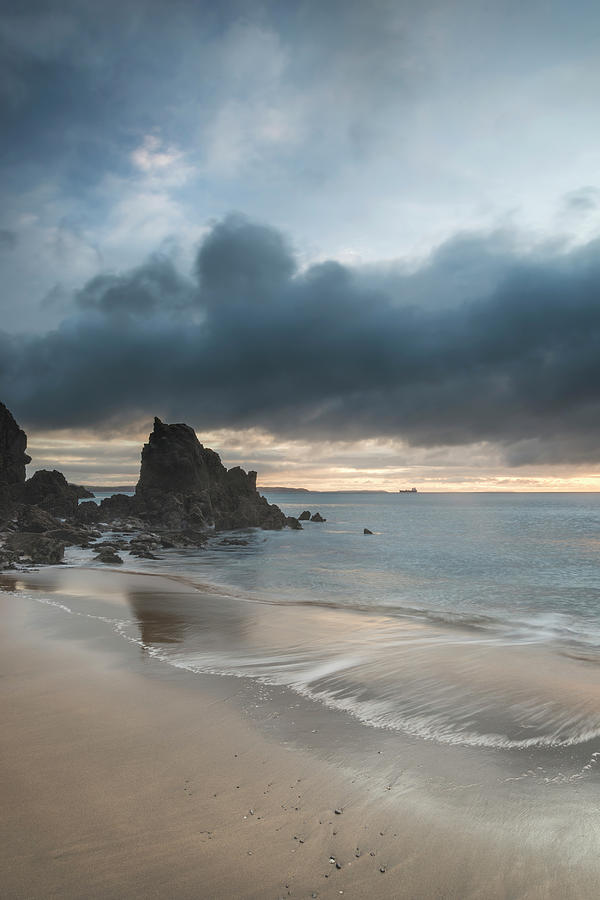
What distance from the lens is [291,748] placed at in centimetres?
537

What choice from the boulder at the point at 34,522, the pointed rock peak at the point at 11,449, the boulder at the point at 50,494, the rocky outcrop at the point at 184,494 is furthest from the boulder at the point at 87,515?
the boulder at the point at 34,522

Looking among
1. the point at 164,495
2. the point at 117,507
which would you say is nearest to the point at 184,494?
the point at 164,495

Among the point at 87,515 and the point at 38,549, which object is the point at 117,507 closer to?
the point at 87,515

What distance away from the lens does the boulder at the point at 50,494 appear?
5766 centimetres

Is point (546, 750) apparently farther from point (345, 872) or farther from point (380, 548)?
point (380, 548)

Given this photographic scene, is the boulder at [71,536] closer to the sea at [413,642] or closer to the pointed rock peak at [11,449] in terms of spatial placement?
the sea at [413,642]

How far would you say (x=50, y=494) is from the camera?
193 ft

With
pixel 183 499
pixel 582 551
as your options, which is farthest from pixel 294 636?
pixel 183 499

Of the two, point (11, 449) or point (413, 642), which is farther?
point (11, 449)

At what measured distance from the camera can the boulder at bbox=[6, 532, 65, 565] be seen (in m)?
25.9

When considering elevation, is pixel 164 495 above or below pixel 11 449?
below

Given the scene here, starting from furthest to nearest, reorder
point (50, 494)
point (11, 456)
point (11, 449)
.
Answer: point (50, 494)
point (11, 456)
point (11, 449)

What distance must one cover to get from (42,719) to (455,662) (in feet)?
24.2

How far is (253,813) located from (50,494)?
62.8 meters
